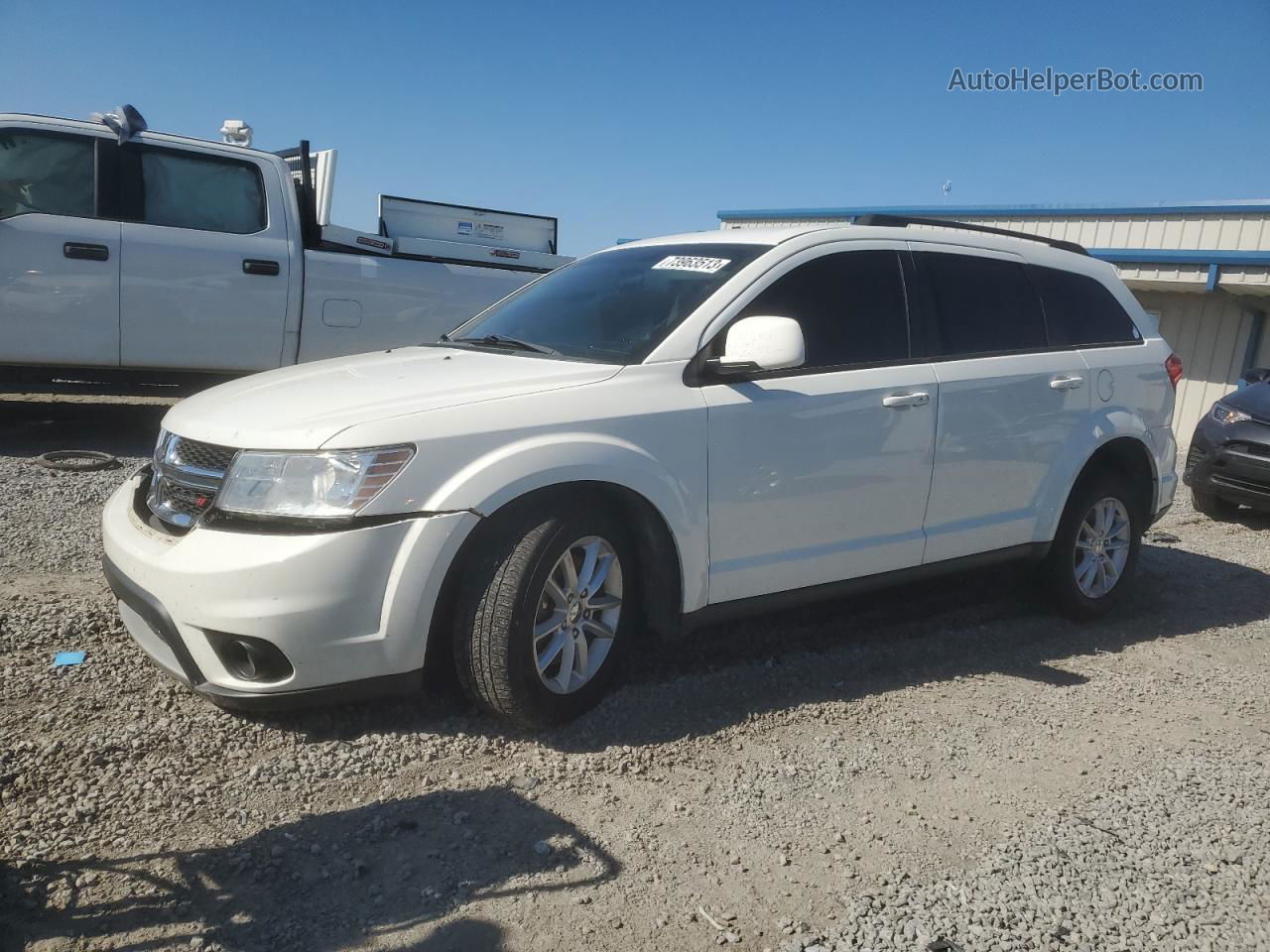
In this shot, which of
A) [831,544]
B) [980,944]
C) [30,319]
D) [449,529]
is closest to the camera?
[980,944]

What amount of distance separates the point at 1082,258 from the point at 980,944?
13.4 feet

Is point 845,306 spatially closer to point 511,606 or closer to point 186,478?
point 511,606

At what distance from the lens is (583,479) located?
3.59 m

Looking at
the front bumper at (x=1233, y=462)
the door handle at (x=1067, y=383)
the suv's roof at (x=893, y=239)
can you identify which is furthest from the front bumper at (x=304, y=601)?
the front bumper at (x=1233, y=462)

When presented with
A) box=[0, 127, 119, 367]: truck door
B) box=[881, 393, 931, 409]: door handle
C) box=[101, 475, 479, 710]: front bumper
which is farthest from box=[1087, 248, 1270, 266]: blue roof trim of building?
box=[101, 475, 479, 710]: front bumper

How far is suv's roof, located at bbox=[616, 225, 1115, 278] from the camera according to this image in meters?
4.49

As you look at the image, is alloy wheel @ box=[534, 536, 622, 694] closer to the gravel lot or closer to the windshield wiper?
the gravel lot

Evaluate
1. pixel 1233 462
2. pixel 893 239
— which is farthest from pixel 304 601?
pixel 1233 462

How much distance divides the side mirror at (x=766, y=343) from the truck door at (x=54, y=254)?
16.9 ft

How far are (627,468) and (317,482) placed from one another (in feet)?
3.38

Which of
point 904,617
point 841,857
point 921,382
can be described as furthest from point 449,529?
point 904,617

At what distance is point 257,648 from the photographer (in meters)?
3.24

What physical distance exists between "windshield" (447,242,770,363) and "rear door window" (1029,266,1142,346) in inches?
72.5

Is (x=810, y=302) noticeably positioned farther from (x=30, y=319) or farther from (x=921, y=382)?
(x=30, y=319)
